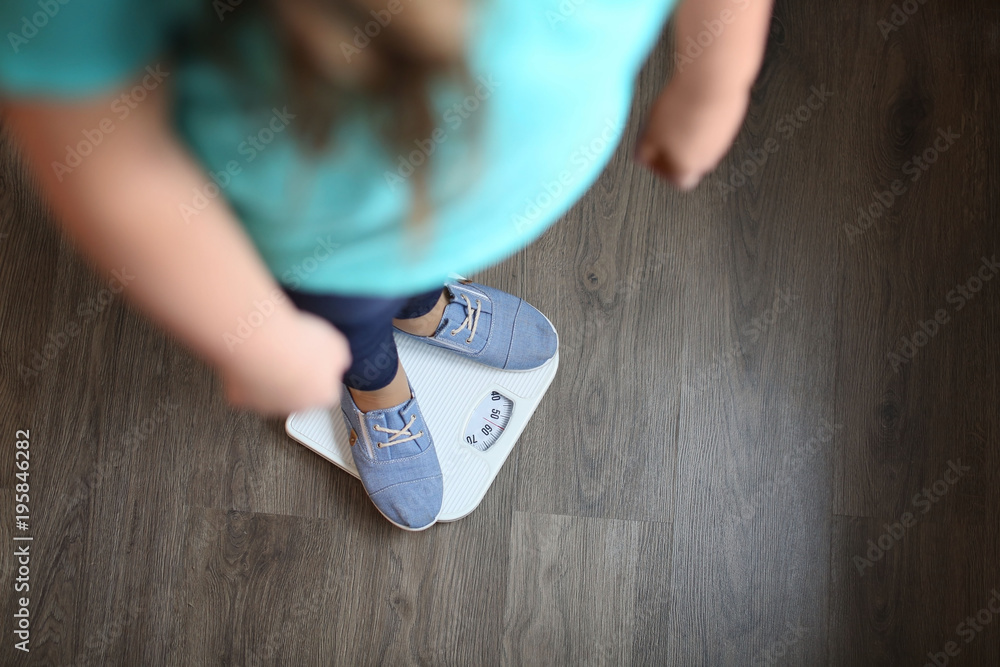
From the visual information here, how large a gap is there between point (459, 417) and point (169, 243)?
0.67m

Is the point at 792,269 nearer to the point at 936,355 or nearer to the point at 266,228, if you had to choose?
the point at 936,355

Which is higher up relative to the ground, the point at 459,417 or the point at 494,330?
the point at 494,330

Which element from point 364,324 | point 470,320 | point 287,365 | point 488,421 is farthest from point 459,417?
point 287,365

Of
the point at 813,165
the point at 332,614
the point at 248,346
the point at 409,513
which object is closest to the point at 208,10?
the point at 248,346

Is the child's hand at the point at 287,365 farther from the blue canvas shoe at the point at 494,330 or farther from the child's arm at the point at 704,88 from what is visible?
the blue canvas shoe at the point at 494,330

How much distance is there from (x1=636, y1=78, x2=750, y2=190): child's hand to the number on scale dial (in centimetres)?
53

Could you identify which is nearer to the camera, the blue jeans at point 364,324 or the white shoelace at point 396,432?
the blue jeans at point 364,324

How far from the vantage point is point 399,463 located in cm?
93

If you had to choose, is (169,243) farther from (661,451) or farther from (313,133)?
(661,451)

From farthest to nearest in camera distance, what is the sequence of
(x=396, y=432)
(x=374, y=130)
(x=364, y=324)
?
1. (x=396, y=432)
2. (x=364, y=324)
3. (x=374, y=130)

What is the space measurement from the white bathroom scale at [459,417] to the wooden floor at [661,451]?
32 millimetres

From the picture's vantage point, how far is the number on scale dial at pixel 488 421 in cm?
99

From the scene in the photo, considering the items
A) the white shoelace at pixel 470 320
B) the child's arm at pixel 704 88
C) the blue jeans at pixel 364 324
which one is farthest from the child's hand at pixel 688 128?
the white shoelace at pixel 470 320

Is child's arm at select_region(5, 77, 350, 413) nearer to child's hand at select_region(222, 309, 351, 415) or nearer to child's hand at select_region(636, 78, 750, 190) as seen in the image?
child's hand at select_region(222, 309, 351, 415)
